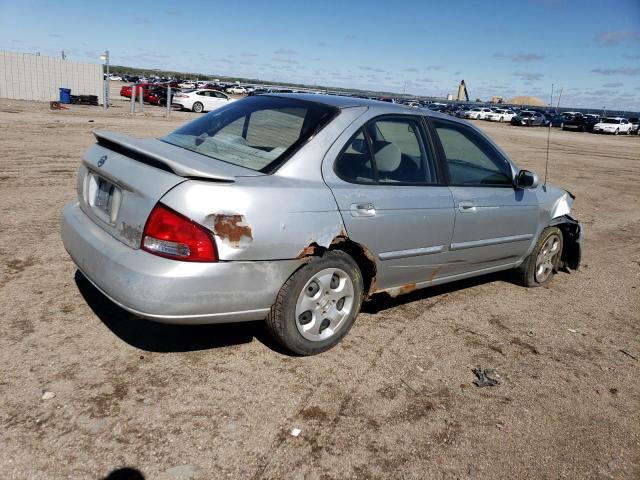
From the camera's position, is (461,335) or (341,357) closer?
(341,357)

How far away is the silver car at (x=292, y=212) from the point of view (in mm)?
2857

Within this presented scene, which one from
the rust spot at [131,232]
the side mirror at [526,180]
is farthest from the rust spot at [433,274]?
the rust spot at [131,232]

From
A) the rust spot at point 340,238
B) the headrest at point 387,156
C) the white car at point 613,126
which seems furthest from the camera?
the white car at point 613,126

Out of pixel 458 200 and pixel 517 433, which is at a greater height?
pixel 458 200

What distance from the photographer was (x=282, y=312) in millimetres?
3197

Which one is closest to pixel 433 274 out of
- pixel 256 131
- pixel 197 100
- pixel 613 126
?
pixel 256 131

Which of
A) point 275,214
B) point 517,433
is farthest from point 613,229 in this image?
point 275,214

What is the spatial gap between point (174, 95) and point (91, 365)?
3141 centimetres

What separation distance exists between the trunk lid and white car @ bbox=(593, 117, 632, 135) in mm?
49665

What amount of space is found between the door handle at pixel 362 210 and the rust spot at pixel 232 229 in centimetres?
77

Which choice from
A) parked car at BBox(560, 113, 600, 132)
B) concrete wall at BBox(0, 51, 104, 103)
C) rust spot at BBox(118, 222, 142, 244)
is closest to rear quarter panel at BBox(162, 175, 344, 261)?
rust spot at BBox(118, 222, 142, 244)

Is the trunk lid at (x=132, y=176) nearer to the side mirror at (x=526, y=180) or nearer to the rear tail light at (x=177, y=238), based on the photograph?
the rear tail light at (x=177, y=238)

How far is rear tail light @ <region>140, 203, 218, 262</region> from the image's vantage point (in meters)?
2.81

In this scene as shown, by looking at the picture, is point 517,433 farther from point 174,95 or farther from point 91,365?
point 174,95
